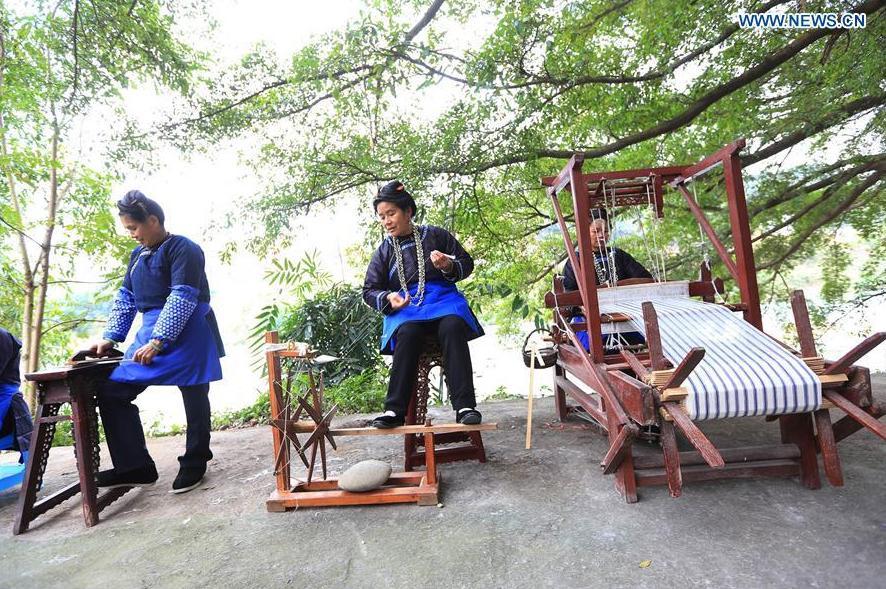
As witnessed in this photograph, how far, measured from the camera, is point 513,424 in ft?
14.2

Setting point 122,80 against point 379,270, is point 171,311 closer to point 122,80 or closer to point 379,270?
point 379,270

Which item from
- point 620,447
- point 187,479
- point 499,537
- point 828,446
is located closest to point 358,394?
point 187,479

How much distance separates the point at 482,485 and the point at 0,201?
646 centimetres

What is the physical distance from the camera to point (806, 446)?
2531 mm

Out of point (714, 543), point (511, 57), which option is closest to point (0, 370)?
point (714, 543)

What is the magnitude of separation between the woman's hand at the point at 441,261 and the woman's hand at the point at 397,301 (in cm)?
28

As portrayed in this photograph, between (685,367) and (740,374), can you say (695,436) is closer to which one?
(685,367)

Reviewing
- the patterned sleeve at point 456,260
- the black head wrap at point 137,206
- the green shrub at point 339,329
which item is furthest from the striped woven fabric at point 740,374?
the green shrub at point 339,329

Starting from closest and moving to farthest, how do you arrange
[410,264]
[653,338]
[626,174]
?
[653,338] < [410,264] < [626,174]

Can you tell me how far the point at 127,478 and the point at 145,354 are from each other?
2.88 ft

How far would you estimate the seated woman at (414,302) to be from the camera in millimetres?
2904

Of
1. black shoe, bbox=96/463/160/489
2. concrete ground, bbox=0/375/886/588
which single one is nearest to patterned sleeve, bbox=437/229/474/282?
concrete ground, bbox=0/375/886/588

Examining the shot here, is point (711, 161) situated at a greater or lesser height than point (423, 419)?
greater

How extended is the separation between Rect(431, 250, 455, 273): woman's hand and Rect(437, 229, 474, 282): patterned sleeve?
0.08 m
